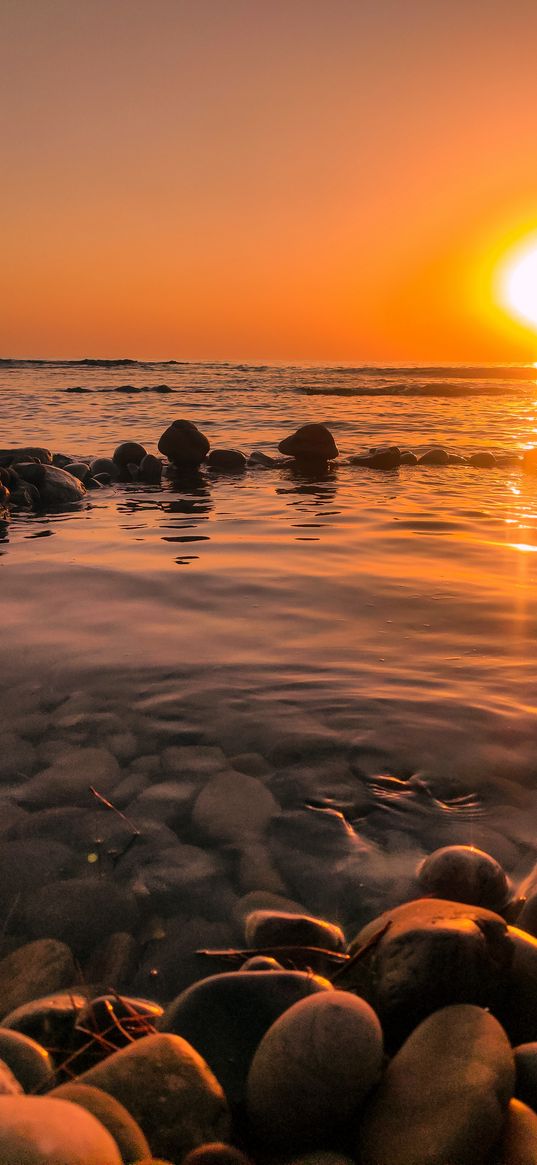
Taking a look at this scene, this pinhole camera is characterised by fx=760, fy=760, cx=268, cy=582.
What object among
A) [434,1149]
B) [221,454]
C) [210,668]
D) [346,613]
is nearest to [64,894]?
[434,1149]

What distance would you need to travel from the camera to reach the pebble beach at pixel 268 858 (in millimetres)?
1229

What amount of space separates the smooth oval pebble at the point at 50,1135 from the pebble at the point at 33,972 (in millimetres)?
590

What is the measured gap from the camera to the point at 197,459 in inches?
436

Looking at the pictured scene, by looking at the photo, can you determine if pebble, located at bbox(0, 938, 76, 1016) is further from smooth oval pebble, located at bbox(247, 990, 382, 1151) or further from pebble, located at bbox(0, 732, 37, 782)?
pebble, located at bbox(0, 732, 37, 782)

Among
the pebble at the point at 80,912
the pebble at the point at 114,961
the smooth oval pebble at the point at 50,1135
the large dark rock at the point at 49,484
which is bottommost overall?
the pebble at the point at 114,961

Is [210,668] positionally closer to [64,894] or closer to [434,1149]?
[64,894]

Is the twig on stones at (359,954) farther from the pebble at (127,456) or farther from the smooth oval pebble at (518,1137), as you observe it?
the pebble at (127,456)

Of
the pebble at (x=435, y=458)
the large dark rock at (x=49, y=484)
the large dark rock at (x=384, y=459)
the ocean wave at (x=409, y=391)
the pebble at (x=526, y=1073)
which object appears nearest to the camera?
the pebble at (x=526, y=1073)

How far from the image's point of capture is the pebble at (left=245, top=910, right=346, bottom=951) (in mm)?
1693

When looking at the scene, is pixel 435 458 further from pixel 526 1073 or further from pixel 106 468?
pixel 526 1073

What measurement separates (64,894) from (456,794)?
1.18 metres

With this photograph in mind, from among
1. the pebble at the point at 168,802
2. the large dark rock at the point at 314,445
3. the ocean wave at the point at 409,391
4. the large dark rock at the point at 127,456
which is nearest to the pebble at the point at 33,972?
the pebble at the point at 168,802

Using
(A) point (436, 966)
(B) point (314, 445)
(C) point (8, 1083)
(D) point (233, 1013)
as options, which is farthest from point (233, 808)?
(B) point (314, 445)

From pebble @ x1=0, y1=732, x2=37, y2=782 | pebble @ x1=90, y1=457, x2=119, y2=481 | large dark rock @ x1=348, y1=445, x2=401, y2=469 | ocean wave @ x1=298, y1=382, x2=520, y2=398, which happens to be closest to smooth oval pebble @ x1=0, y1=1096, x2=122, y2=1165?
pebble @ x1=0, y1=732, x2=37, y2=782
